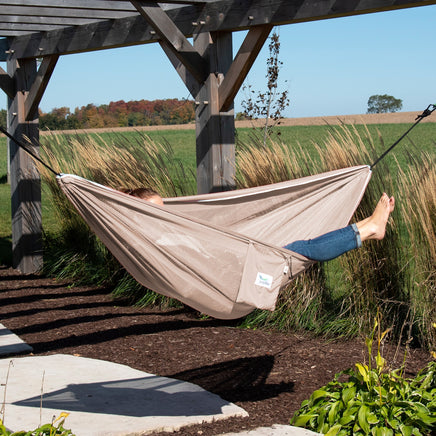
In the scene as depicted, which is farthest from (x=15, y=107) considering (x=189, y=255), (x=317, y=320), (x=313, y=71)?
(x=313, y=71)

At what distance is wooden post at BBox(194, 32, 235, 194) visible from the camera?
4.12 meters

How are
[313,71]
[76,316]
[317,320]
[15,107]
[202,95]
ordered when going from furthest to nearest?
[313,71] → [15,107] → [76,316] → [202,95] → [317,320]

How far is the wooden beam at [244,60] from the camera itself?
12.4 feet

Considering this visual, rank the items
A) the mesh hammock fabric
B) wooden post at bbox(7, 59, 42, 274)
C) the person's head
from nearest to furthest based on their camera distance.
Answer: the mesh hammock fabric, the person's head, wooden post at bbox(7, 59, 42, 274)

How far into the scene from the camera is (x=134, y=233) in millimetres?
2508

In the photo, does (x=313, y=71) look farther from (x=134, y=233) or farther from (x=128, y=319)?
(x=134, y=233)

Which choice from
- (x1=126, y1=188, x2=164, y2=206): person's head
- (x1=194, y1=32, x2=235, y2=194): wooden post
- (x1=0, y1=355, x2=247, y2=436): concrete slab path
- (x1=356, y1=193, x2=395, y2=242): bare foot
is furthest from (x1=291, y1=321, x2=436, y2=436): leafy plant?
(x1=194, y1=32, x2=235, y2=194): wooden post

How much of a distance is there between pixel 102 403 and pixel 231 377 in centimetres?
69

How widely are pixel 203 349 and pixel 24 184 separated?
300cm

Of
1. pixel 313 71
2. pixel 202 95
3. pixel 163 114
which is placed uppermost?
pixel 163 114

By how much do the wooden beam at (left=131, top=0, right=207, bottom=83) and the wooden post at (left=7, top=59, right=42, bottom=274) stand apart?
2209 millimetres

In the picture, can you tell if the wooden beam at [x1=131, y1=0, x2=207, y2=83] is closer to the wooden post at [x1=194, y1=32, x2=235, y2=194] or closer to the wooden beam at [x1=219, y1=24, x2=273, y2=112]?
the wooden post at [x1=194, y1=32, x2=235, y2=194]

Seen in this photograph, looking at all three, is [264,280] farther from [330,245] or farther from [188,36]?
[188,36]

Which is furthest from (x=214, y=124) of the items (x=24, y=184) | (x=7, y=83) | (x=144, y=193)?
(x=7, y=83)
